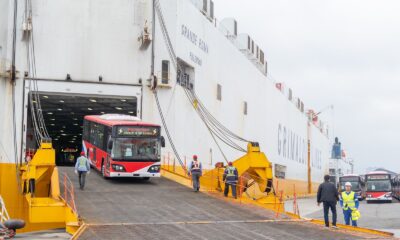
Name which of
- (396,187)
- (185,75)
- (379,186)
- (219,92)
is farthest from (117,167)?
(396,187)

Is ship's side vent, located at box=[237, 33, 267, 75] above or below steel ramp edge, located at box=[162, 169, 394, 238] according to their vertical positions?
above

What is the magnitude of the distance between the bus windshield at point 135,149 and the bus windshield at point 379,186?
30.8 metres

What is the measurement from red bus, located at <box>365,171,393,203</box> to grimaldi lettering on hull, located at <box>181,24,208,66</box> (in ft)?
69.6

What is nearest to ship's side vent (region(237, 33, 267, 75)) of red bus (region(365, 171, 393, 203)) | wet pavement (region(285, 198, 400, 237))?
red bus (region(365, 171, 393, 203))

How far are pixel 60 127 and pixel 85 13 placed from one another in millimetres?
19186

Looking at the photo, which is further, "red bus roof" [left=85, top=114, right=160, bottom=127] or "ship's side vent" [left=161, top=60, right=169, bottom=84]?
"ship's side vent" [left=161, top=60, right=169, bottom=84]

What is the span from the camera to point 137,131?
28.2 m

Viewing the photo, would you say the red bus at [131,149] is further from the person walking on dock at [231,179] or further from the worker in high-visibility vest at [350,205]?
the worker in high-visibility vest at [350,205]

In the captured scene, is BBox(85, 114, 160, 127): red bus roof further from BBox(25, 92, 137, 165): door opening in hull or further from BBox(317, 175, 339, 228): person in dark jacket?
BBox(317, 175, 339, 228): person in dark jacket

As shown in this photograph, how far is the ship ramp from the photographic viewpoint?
17.3 metres

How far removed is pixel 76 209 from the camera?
20.5 m

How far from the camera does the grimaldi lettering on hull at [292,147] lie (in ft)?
210

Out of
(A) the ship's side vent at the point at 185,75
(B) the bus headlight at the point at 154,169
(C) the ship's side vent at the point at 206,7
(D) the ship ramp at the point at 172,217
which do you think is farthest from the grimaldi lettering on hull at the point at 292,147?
(D) the ship ramp at the point at 172,217

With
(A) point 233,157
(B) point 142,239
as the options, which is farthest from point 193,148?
(B) point 142,239
